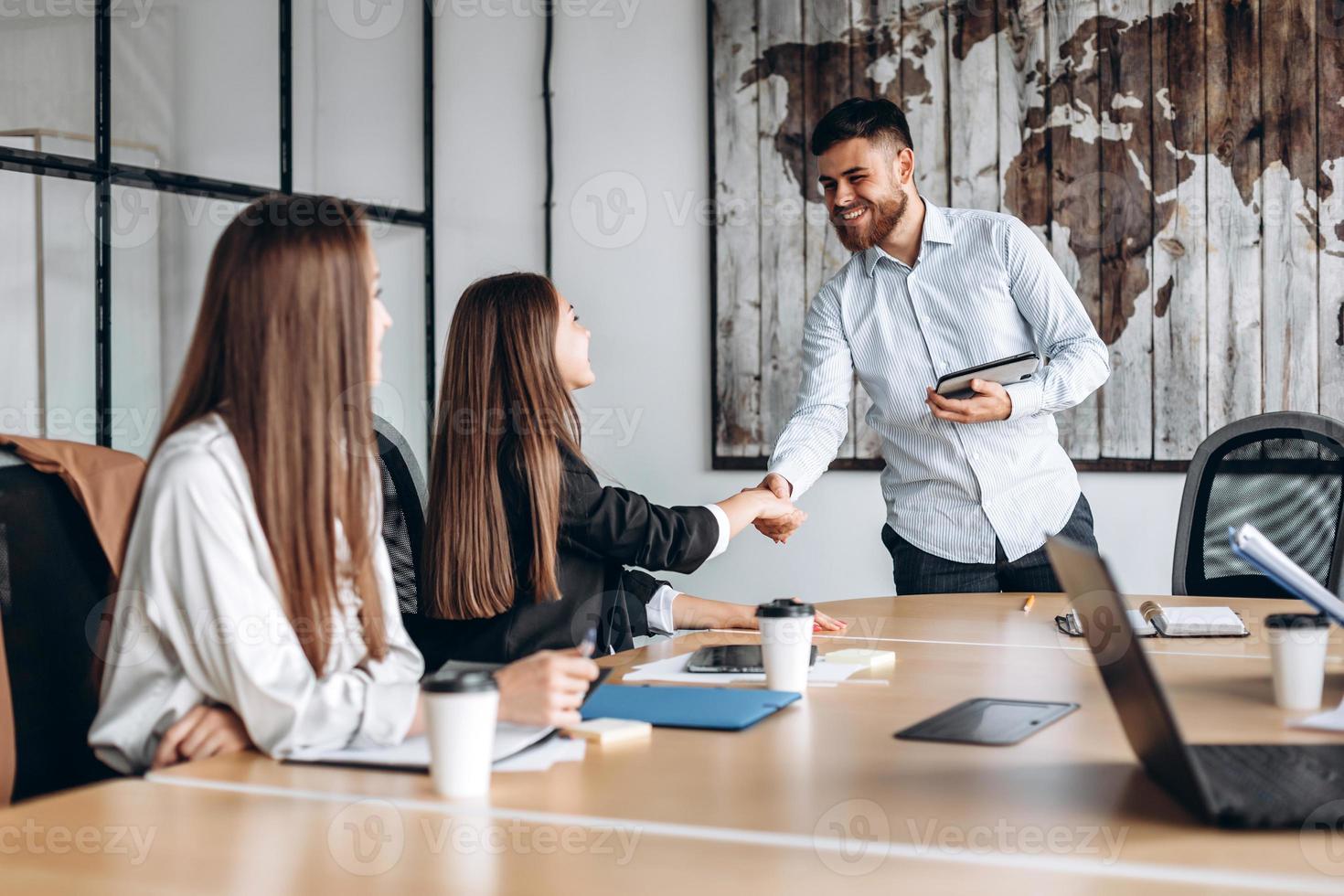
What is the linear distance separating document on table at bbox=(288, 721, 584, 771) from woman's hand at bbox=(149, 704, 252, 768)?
0.24 feet

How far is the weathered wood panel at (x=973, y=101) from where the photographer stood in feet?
12.1

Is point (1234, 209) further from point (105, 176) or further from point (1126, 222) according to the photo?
point (105, 176)

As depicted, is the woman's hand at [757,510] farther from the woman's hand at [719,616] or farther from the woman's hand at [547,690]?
the woman's hand at [547,690]

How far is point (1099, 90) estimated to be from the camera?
3.56 metres

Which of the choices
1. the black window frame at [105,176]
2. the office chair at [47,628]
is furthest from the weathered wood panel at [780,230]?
the office chair at [47,628]

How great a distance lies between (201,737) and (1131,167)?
10.2ft

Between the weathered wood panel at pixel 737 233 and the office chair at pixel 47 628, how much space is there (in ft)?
9.31

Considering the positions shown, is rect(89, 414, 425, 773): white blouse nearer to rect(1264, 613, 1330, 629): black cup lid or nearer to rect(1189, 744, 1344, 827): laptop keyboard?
rect(1189, 744, 1344, 827): laptop keyboard

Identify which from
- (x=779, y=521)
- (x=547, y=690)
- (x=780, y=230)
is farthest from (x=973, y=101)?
(x=547, y=690)

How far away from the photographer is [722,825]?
922 millimetres

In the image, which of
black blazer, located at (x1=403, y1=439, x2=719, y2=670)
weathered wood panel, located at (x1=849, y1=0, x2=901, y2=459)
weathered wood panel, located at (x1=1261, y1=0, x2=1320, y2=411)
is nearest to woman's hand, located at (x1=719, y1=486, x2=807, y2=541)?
black blazer, located at (x1=403, y1=439, x2=719, y2=670)

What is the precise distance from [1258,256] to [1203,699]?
243 centimetres

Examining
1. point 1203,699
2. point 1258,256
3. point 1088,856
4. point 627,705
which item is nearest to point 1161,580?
point 1258,256

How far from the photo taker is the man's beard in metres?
2.74
